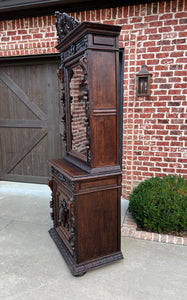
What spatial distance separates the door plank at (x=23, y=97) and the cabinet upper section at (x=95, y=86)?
2.02 metres

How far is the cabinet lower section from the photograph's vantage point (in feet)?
6.95

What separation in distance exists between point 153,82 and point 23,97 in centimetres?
242

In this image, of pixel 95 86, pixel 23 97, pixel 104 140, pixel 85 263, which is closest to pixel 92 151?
pixel 104 140

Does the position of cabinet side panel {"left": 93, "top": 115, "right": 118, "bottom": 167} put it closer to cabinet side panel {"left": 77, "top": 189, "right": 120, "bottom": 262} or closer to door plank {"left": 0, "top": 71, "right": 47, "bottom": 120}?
cabinet side panel {"left": 77, "top": 189, "right": 120, "bottom": 262}

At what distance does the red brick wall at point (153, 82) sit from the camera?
10.1 ft

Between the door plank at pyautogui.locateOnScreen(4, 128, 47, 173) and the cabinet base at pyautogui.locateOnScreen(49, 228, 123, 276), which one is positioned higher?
the door plank at pyautogui.locateOnScreen(4, 128, 47, 173)

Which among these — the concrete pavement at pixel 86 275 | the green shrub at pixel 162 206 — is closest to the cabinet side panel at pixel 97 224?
the concrete pavement at pixel 86 275

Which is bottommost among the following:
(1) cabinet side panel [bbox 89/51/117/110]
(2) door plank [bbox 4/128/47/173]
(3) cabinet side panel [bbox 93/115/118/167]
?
(2) door plank [bbox 4/128/47/173]

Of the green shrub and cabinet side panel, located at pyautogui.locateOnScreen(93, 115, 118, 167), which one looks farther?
the green shrub

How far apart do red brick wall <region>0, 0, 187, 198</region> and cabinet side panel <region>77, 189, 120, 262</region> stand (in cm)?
138

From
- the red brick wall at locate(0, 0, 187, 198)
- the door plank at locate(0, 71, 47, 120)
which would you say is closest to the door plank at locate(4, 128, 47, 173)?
the door plank at locate(0, 71, 47, 120)

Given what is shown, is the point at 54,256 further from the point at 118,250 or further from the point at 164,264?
the point at 164,264

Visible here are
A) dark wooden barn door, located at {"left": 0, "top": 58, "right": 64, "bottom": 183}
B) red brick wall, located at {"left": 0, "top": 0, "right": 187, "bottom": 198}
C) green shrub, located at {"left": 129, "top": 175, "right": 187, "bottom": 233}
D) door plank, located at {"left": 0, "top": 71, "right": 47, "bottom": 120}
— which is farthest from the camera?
door plank, located at {"left": 0, "top": 71, "right": 47, "bottom": 120}

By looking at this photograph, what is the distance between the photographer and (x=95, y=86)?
78.8 inches
